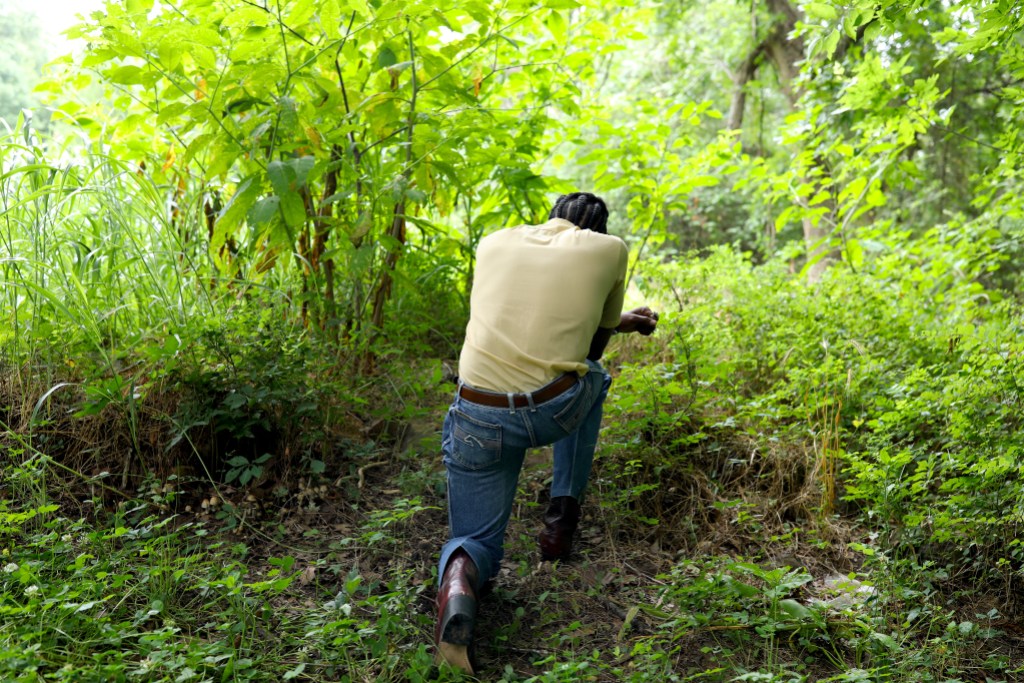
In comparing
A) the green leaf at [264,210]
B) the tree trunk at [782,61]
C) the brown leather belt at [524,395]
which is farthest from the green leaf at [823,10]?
the tree trunk at [782,61]

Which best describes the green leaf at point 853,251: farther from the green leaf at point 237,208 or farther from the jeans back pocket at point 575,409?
the green leaf at point 237,208

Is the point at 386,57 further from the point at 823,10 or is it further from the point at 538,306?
the point at 823,10

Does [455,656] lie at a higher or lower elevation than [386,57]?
lower

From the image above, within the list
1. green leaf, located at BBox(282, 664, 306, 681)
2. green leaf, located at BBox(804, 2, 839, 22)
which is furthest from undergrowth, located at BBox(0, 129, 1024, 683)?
green leaf, located at BBox(804, 2, 839, 22)

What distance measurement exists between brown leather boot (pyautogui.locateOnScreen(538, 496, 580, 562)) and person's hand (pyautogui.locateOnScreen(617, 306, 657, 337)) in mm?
703

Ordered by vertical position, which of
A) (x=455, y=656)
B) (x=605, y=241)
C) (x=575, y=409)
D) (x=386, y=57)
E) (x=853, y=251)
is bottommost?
(x=455, y=656)

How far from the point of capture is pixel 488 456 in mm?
2572

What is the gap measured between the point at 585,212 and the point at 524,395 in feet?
2.40

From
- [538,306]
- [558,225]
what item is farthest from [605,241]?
[538,306]

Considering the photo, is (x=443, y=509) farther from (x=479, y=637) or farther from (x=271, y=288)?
(x=271, y=288)

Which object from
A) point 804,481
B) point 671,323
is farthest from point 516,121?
point 804,481

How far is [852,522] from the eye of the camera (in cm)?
331

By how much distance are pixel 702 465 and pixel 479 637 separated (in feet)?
4.82

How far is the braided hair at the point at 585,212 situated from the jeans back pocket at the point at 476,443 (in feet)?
2.68
